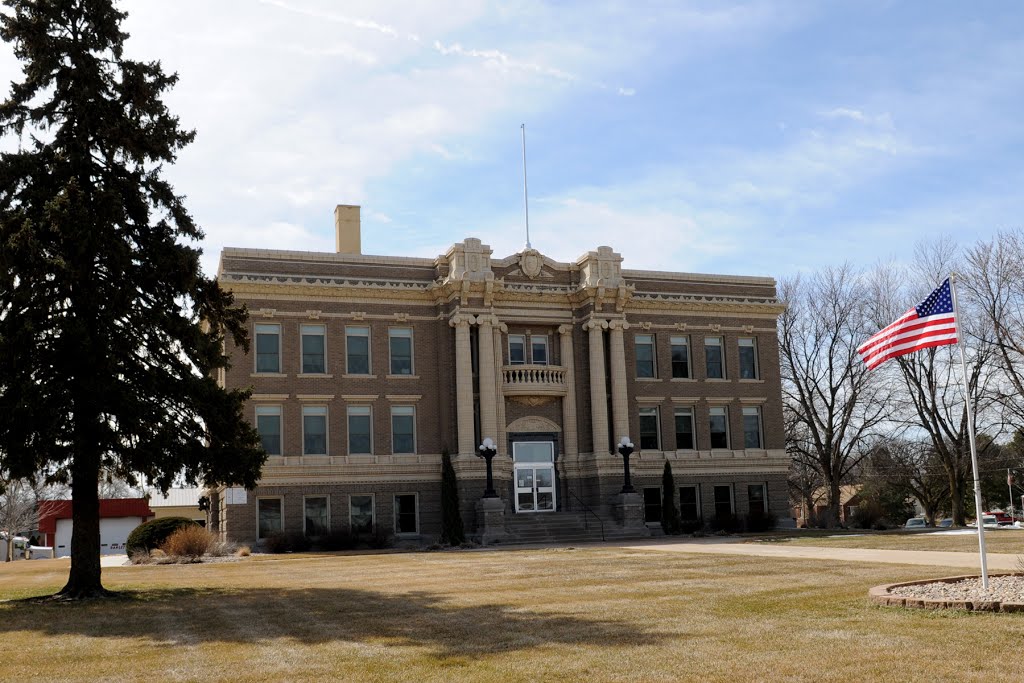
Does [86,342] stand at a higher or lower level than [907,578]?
higher

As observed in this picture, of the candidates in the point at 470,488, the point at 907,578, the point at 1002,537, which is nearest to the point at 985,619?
the point at 907,578

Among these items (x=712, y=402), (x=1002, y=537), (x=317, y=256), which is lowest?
(x=1002, y=537)

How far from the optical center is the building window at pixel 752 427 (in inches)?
1955

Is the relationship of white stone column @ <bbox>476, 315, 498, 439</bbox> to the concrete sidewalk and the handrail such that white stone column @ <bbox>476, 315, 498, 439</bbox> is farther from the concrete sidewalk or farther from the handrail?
the concrete sidewalk

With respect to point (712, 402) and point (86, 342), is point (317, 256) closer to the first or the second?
point (712, 402)

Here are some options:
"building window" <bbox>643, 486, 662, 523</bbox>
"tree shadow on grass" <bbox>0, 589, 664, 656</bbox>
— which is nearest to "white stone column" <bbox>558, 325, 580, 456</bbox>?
"building window" <bbox>643, 486, 662, 523</bbox>

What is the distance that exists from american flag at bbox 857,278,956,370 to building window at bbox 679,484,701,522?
31583 mm

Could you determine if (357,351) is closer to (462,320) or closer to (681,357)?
(462,320)

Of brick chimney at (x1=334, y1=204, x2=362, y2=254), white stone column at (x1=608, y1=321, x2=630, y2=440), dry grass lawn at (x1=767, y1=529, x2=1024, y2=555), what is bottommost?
dry grass lawn at (x1=767, y1=529, x2=1024, y2=555)

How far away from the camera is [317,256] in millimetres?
43469

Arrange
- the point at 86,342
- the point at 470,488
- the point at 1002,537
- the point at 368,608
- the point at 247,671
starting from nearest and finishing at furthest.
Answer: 1. the point at 247,671
2. the point at 368,608
3. the point at 86,342
4. the point at 1002,537
5. the point at 470,488

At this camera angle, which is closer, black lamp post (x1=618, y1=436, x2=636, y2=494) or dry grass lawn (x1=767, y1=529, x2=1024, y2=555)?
dry grass lawn (x1=767, y1=529, x2=1024, y2=555)

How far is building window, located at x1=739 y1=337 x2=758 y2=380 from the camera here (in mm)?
50000

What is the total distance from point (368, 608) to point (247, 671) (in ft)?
18.8
